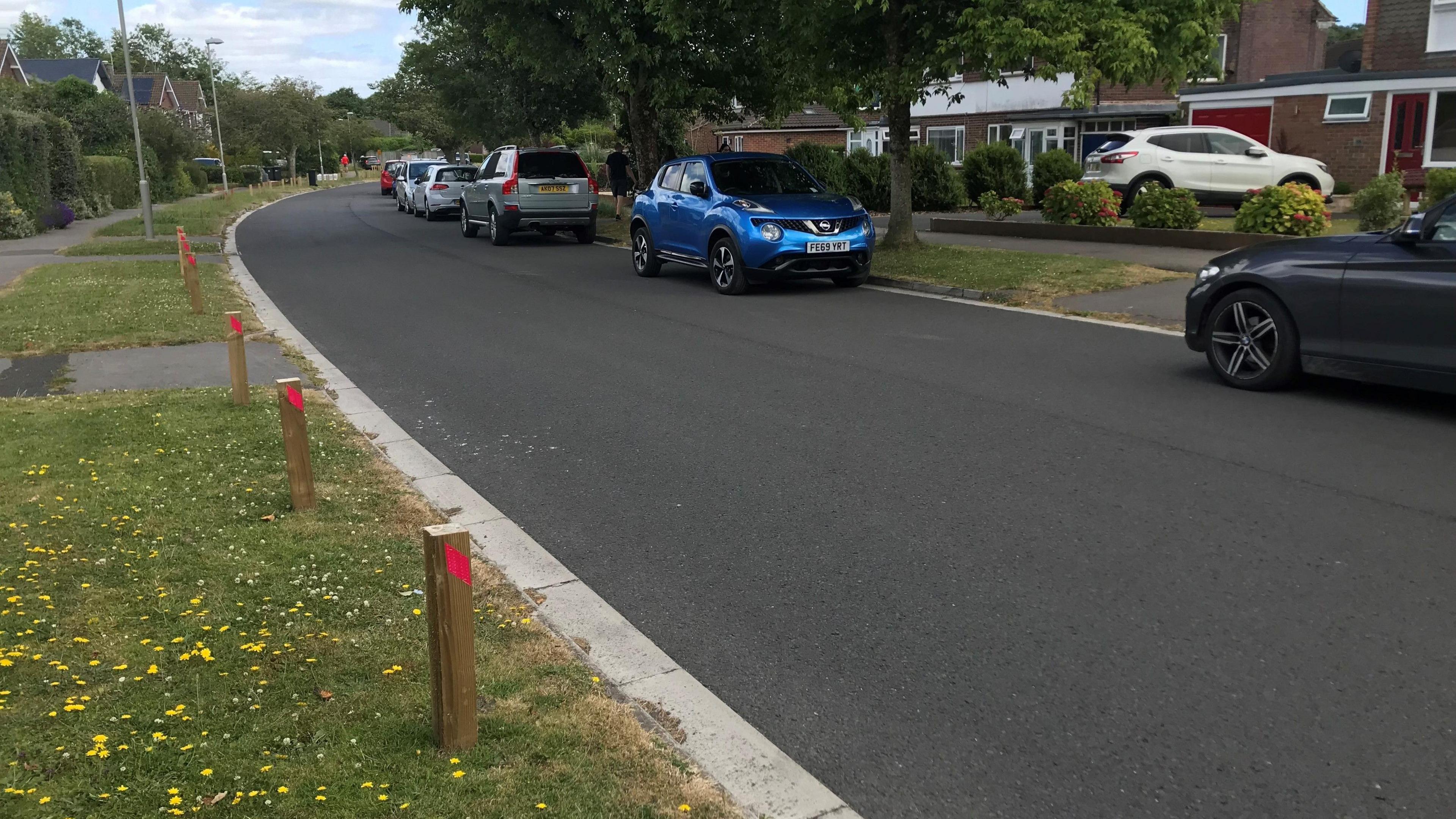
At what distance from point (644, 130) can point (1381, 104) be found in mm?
17456

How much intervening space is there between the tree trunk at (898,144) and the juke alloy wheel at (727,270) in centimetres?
393

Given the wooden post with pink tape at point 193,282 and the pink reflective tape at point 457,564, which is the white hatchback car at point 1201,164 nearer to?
the wooden post with pink tape at point 193,282

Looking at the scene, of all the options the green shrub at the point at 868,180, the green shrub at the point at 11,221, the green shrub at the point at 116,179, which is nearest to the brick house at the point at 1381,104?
the green shrub at the point at 868,180

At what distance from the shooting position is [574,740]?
355 centimetres

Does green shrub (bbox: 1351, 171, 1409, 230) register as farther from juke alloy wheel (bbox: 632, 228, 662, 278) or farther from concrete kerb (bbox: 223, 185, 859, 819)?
concrete kerb (bbox: 223, 185, 859, 819)

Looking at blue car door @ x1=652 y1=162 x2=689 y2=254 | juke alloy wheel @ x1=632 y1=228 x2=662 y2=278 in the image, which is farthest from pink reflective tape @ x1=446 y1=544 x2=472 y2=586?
juke alloy wheel @ x1=632 y1=228 x2=662 y2=278

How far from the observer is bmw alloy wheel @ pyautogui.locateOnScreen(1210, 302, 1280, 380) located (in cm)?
827

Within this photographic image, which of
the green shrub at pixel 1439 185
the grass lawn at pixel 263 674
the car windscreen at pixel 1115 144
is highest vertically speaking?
the car windscreen at pixel 1115 144

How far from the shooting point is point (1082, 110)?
3734 cm

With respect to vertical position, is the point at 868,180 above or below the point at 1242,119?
below

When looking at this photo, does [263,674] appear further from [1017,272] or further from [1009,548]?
[1017,272]

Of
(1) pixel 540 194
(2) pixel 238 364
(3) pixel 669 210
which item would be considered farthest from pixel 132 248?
(2) pixel 238 364

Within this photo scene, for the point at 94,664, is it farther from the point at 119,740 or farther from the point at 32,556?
the point at 32,556

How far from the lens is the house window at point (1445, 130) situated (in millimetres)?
26453
